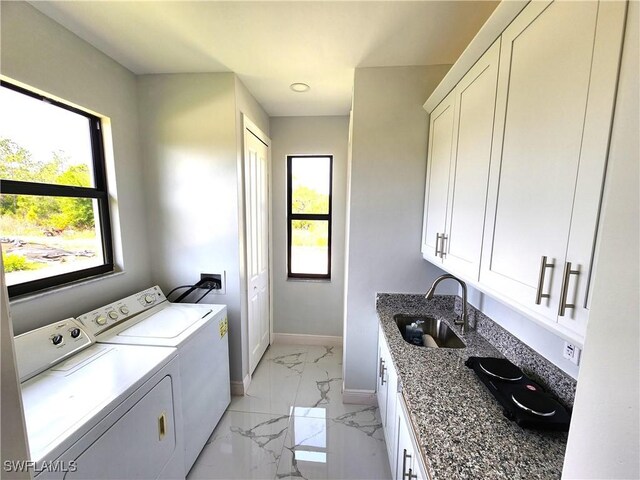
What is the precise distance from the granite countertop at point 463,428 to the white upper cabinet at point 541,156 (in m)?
0.41

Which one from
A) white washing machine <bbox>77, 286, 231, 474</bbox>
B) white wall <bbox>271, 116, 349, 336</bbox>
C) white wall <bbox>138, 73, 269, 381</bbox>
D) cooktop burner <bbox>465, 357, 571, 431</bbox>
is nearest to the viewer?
cooktop burner <bbox>465, 357, 571, 431</bbox>

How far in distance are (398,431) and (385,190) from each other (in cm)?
151

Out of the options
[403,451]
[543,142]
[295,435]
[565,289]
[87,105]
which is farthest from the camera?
[295,435]

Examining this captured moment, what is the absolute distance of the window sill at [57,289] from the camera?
50.4 inches

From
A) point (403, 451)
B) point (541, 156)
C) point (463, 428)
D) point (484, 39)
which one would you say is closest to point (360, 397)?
point (403, 451)

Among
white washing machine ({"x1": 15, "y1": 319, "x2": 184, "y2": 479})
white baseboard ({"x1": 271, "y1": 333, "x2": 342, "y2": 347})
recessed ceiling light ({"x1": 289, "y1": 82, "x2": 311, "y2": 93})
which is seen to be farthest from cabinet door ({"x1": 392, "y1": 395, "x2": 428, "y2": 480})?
recessed ceiling light ({"x1": 289, "y1": 82, "x2": 311, "y2": 93})

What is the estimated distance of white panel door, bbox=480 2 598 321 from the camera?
0.69 metres

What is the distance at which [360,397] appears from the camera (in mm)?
2119

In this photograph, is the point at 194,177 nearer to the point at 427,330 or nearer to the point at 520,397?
the point at 427,330

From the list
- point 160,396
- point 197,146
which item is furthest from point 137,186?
point 160,396

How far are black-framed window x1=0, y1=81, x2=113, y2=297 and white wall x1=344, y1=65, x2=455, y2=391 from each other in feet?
6.10

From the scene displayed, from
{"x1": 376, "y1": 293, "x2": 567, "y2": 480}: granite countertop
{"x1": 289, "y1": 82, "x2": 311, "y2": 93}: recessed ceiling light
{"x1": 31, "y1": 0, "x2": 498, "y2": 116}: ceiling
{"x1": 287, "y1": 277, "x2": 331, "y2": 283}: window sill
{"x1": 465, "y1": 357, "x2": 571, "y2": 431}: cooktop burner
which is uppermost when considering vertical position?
{"x1": 31, "y1": 0, "x2": 498, "y2": 116}: ceiling

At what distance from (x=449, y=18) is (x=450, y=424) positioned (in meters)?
1.97

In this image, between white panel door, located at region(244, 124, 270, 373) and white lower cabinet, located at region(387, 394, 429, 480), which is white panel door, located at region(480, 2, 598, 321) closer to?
white lower cabinet, located at region(387, 394, 429, 480)
